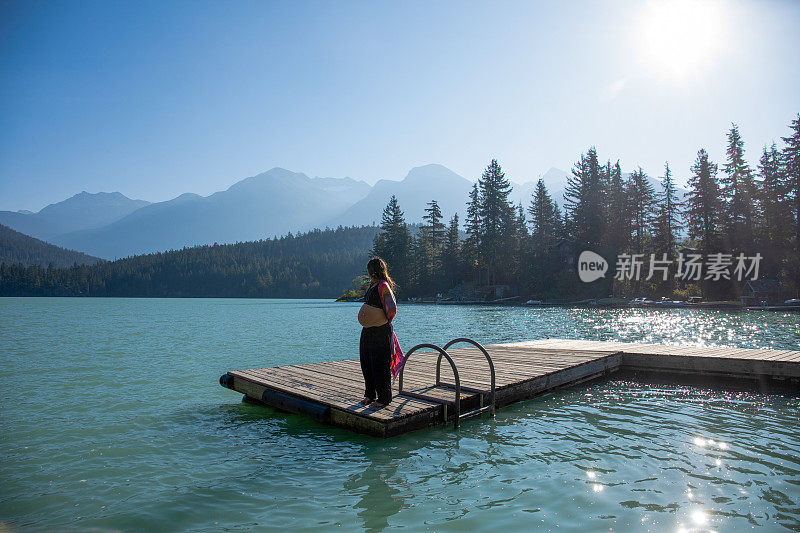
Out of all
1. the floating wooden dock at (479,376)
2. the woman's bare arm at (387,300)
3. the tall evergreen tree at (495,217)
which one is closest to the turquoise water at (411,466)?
the floating wooden dock at (479,376)

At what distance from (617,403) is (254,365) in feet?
40.7

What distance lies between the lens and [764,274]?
59.0 m

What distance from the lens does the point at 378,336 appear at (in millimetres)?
7961

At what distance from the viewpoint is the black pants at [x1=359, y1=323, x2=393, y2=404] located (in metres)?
7.95

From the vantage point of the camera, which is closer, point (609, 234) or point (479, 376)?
point (479, 376)

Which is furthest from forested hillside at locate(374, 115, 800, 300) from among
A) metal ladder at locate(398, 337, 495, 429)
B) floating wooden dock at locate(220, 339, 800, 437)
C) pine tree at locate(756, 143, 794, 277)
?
metal ladder at locate(398, 337, 495, 429)

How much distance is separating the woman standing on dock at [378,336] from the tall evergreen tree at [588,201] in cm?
7608

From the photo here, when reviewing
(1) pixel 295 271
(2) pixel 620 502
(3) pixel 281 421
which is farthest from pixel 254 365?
(1) pixel 295 271

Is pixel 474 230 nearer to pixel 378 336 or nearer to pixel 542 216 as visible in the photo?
pixel 542 216

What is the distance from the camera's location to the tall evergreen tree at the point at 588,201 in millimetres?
77250

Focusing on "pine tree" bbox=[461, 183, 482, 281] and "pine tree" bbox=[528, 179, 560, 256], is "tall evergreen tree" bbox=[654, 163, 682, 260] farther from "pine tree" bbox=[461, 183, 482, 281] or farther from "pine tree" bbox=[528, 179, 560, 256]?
"pine tree" bbox=[461, 183, 482, 281]

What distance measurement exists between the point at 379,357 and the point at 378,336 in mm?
358

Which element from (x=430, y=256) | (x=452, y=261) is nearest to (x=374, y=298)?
(x=452, y=261)

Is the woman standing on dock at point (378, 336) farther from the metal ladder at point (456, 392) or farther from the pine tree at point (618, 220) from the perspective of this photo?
the pine tree at point (618, 220)
